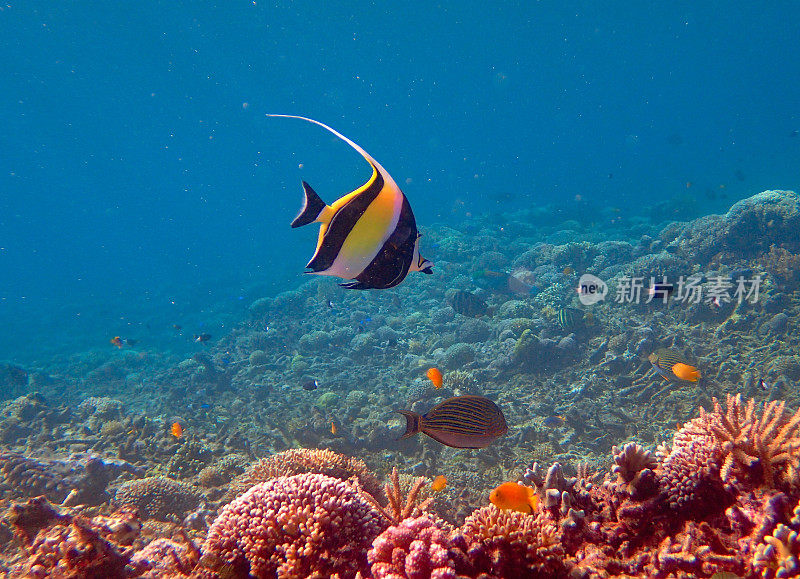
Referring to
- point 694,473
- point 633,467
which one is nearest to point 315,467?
point 633,467

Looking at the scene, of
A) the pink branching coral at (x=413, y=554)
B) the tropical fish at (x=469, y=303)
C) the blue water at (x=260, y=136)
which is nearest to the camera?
the pink branching coral at (x=413, y=554)

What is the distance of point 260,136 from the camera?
308 feet

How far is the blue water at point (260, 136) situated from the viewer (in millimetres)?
36125

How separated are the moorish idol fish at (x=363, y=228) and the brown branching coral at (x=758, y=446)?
2144 mm

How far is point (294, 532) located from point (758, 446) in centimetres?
262

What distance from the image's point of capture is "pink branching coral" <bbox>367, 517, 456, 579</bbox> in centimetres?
167

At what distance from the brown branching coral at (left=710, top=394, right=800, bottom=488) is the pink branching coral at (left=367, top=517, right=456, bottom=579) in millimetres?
1554

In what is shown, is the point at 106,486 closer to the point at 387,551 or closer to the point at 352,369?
the point at 352,369

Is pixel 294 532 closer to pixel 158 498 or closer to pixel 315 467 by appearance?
pixel 315 467

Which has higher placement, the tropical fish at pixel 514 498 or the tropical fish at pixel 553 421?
the tropical fish at pixel 553 421

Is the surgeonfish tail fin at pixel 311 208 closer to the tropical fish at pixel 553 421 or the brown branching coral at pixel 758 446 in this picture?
the brown branching coral at pixel 758 446

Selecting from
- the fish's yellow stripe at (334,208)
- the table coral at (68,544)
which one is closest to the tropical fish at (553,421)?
the table coral at (68,544)

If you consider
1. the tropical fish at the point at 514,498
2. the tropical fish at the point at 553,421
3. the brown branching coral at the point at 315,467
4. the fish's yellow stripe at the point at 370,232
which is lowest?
the tropical fish at the point at 514,498

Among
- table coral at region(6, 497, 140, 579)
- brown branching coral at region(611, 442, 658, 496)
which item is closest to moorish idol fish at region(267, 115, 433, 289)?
brown branching coral at region(611, 442, 658, 496)
